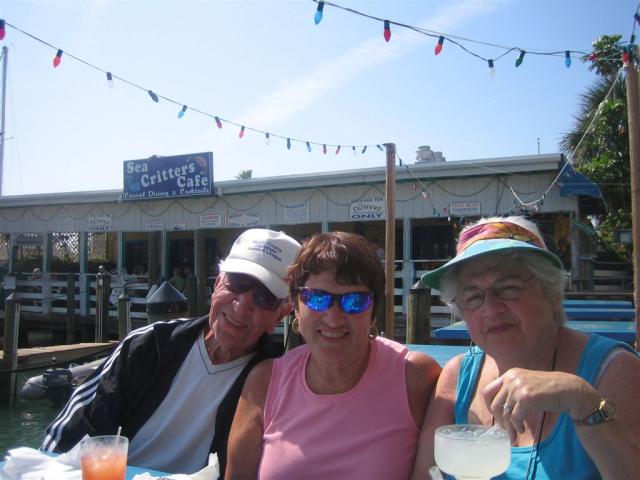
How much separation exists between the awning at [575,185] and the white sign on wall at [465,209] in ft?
5.37

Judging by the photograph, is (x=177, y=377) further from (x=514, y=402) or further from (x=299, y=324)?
(x=514, y=402)

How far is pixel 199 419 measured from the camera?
2.37m

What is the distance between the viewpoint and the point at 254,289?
2.41 meters

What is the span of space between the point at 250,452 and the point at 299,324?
516 millimetres

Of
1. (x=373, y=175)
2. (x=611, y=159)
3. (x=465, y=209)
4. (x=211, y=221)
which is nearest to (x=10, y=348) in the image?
(x=211, y=221)

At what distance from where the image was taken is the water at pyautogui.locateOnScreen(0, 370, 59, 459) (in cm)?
755

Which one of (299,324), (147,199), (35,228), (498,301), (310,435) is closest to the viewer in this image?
(498,301)

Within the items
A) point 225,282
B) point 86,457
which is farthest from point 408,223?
point 86,457

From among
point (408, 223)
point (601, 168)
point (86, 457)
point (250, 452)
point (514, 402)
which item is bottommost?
point (250, 452)

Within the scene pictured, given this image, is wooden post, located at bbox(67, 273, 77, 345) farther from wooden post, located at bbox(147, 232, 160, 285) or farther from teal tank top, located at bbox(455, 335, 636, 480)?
teal tank top, located at bbox(455, 335, 636, 480)

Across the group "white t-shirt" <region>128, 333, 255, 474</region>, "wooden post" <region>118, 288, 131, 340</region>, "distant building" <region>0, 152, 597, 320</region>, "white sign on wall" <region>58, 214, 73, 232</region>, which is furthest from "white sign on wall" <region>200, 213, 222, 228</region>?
"white t-shirt" <region>128, 333, 255, 474</region>

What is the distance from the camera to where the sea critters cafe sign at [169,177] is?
13516 millimetres

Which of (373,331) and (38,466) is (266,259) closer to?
(373,331)

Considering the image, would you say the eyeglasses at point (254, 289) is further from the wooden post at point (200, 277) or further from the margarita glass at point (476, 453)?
the wooden post at point (200, 277)
